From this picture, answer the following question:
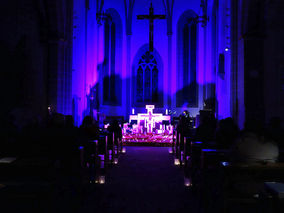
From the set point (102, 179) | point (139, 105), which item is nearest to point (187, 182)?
point (102, 179)

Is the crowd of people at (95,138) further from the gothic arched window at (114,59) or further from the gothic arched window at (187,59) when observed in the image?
the gothic arched window at (187,59)

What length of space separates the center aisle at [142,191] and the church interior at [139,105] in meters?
0.03

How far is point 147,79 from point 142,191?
16.4 meters

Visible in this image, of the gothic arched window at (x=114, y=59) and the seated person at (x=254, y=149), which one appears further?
the gothic arched window at (x=114, y=59)

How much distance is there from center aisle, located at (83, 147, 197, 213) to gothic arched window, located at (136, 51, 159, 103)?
13.2 metres

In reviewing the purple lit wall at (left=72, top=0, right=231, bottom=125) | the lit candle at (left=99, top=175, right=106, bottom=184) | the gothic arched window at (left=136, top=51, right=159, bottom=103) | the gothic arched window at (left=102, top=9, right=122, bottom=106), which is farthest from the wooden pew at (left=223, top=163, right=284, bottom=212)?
the gothic arched window at (left=136, top=51, right=159, bottom=103)

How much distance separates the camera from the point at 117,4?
20.2 meters

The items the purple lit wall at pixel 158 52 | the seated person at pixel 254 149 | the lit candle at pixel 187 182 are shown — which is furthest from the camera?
the purple lit wall at pixel 158 52

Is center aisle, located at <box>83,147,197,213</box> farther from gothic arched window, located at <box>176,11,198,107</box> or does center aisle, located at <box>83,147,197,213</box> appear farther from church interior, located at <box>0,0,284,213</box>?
gothic arched window, located at <box>176,11,198,107</box>

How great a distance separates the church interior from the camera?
387 cm

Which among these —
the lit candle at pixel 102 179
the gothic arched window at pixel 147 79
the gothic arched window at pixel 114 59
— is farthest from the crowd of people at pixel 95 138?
the gothic arched window at pixel 147 79

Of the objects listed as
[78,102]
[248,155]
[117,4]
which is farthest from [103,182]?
[117,4]

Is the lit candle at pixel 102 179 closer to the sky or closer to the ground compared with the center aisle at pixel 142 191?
closer to the sky

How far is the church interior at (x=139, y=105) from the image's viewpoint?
3.87 meters
